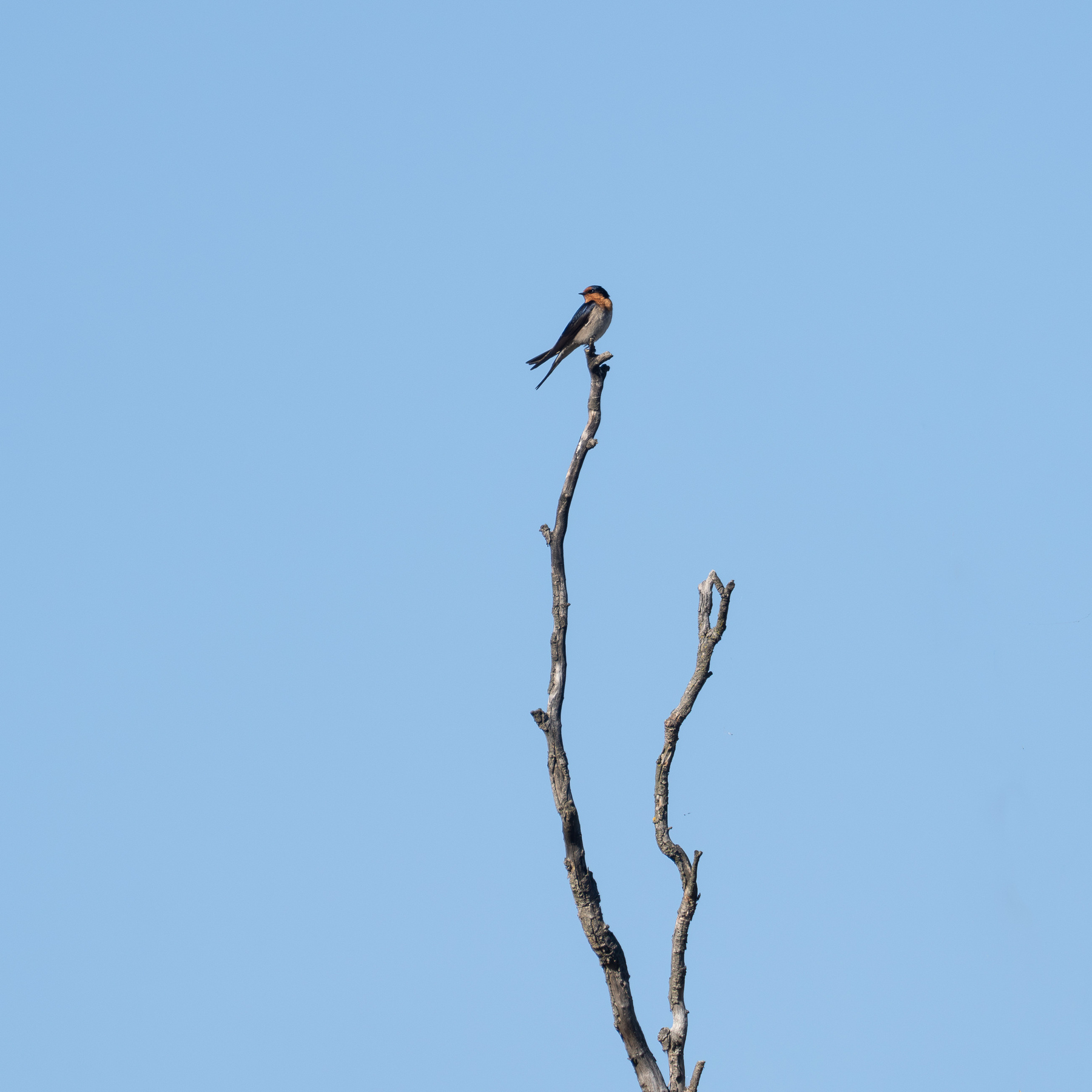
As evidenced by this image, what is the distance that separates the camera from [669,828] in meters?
10.4

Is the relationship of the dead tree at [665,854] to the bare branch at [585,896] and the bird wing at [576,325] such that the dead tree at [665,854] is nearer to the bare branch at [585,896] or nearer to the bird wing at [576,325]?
the bare branch at [585,896]

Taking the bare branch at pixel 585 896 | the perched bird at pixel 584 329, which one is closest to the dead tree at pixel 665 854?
the bare branch at pixel 585 896

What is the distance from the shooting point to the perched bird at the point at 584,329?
15867 mm

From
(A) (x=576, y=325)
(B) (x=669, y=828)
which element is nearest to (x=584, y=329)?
(A) (x=576, y=325)

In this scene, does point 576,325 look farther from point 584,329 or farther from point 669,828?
point 669,828

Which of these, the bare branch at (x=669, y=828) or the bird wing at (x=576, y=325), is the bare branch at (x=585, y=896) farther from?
the bird wing at (x=576, y=325)

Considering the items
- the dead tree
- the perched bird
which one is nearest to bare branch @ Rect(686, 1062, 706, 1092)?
the dead tree

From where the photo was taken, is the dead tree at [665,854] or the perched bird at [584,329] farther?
the perched bird at [584,329]

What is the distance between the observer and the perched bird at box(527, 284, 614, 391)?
1587cm

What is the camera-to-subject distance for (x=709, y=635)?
10.5 metres

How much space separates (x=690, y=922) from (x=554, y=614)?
2.44 m

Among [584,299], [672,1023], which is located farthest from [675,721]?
[584,299]

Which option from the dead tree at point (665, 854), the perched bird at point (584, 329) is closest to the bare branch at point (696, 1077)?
the dead tree at point (665, 854)

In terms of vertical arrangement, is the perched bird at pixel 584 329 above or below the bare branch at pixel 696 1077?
above
